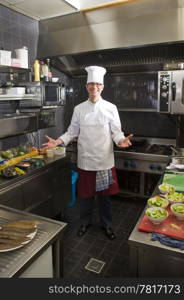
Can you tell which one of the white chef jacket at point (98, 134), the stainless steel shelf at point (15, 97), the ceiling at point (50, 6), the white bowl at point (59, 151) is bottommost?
the white bowl at point (59, 151)

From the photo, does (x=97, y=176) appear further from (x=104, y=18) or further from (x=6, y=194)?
(x=104, y=18)

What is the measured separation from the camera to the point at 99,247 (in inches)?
86.7

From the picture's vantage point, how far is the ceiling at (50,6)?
239cm

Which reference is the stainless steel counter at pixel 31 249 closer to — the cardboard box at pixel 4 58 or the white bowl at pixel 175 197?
the white bowl at pixel 175 197

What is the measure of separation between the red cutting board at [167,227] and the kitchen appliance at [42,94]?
5.76ft

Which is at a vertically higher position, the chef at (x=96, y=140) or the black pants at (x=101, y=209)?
the chef at (x=96, y=140)

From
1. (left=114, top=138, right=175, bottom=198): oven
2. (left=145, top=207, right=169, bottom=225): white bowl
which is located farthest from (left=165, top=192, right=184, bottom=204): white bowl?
(left=114, top=138, right=175, bottom=198): oven

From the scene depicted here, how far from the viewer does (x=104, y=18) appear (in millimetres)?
2627

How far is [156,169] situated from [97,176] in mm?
923

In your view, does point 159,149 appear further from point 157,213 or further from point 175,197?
point 157,213

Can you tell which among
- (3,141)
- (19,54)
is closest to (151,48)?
(19,54)

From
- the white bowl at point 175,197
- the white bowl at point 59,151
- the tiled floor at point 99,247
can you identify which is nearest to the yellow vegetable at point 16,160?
the white bowl at point 59,151

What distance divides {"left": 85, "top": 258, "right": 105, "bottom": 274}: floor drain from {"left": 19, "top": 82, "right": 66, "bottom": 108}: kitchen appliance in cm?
164

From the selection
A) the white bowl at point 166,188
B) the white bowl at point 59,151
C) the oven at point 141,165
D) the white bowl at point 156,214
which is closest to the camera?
the white bowl at point 156,214
